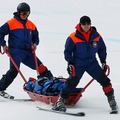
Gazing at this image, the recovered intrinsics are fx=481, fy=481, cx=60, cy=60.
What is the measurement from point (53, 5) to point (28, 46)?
820 inches

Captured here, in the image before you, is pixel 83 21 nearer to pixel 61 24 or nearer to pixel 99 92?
pixel 99 92

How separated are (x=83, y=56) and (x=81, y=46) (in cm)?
15

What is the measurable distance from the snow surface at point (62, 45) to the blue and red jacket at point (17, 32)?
2.84 feet

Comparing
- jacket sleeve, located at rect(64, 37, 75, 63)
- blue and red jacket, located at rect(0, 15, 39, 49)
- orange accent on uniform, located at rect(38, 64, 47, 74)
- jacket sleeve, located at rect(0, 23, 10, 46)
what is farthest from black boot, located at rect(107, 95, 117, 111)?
jacket sleeve, located at rect(0, 23, 10, 46)

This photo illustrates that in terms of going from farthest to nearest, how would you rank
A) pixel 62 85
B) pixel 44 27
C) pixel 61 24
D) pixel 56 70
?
pixel 61 24 → pixel 44 27 → pixel 56 70 → pixel 62 85

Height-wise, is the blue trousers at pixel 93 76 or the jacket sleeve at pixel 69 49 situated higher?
the jacket sleeve at pixel 69 49

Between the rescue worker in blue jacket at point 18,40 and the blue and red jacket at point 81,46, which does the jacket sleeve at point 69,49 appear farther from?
the rescue worker in blue jacket at point 18,40

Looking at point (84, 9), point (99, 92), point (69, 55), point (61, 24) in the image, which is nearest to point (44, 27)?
point (61, 24)

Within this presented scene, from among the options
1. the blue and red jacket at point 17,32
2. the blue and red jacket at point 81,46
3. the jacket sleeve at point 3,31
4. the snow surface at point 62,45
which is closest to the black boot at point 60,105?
the snow surface at point 62,45

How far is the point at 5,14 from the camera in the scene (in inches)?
862

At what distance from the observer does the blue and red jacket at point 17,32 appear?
23.9 ft

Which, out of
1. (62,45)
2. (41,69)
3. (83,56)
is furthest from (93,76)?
(62,45)

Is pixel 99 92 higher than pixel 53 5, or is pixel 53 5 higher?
pixel 53 5

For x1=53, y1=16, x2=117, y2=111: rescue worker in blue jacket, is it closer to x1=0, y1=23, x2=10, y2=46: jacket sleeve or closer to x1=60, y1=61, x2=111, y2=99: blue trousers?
x1=60, y1=61, x2=111, y2=99: blue trousers
